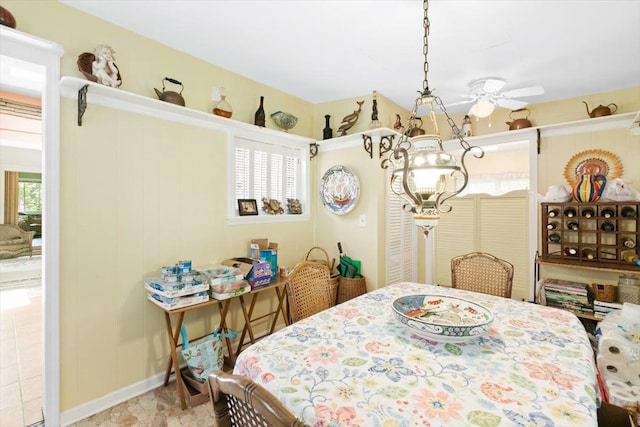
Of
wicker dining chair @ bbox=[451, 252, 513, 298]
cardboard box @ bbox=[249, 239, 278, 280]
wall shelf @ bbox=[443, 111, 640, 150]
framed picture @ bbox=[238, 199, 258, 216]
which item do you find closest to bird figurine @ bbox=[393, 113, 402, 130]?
wall shelf @ bbox=[443, 111, 640, 150]

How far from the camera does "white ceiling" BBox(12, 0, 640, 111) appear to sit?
5.87 ft

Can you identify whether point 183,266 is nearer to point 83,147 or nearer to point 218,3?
point 83,147

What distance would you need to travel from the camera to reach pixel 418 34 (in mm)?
2031

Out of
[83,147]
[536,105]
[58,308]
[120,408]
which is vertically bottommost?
[120,408]

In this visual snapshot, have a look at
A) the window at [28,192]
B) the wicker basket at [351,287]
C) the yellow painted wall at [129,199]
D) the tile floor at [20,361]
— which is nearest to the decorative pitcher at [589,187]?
the yellow painted wall at [129,199]

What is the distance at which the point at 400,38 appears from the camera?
2.09 m

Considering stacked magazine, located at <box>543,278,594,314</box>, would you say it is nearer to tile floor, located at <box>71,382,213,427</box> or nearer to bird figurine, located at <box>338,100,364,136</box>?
bird figurine, located at <box>338,100,364,136</box>

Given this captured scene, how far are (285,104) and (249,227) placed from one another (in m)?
1.38

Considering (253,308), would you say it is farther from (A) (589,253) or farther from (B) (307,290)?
(A) (589,253)

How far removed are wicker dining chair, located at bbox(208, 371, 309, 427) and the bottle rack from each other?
3.25 metres

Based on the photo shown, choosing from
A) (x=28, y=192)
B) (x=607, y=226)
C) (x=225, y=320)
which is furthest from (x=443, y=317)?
(x=28, y=192)

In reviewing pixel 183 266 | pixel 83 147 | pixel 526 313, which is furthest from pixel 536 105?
pixel 83 147

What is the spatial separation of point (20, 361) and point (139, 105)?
2.51 meters

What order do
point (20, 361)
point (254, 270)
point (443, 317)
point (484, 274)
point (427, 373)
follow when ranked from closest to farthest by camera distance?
point (427, 373) → point (443, 317) → point (484, 274) → point (254, 270) → point (20, 361)
